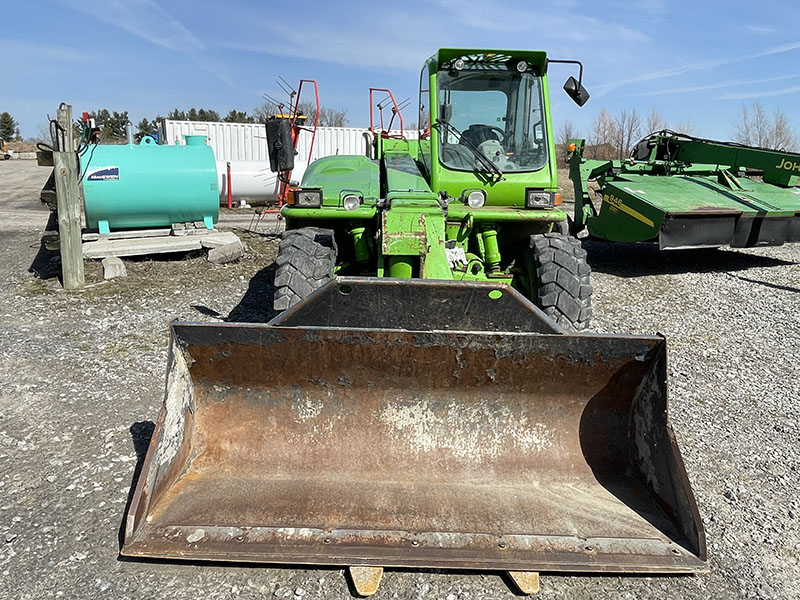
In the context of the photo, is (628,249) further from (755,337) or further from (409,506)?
(409,506)

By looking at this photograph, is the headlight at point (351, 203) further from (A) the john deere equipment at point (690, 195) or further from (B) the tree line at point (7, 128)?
(B) the tree line at point (7, 128)

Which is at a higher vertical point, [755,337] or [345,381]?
[345,381]

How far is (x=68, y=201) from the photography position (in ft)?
21.8

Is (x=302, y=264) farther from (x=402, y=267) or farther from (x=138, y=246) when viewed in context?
(x=138, y=246)

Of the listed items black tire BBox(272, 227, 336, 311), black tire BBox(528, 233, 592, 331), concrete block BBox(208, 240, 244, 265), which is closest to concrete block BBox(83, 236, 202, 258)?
concrete block BBox(208, 240, 244, 265)

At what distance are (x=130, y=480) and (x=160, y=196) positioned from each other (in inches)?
230

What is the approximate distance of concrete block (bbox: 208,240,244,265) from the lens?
7957mm

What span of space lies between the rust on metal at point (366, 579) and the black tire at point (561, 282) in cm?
227

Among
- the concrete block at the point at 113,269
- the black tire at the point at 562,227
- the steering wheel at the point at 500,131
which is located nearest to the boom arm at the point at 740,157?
the black tire at the point at 562,227

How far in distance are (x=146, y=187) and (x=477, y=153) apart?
16.6ft

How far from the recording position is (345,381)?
9.97ft

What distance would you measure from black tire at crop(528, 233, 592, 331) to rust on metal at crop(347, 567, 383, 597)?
2267 millimetres

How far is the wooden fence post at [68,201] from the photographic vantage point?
6535mm

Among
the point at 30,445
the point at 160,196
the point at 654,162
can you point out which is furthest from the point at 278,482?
the point at 654,162
